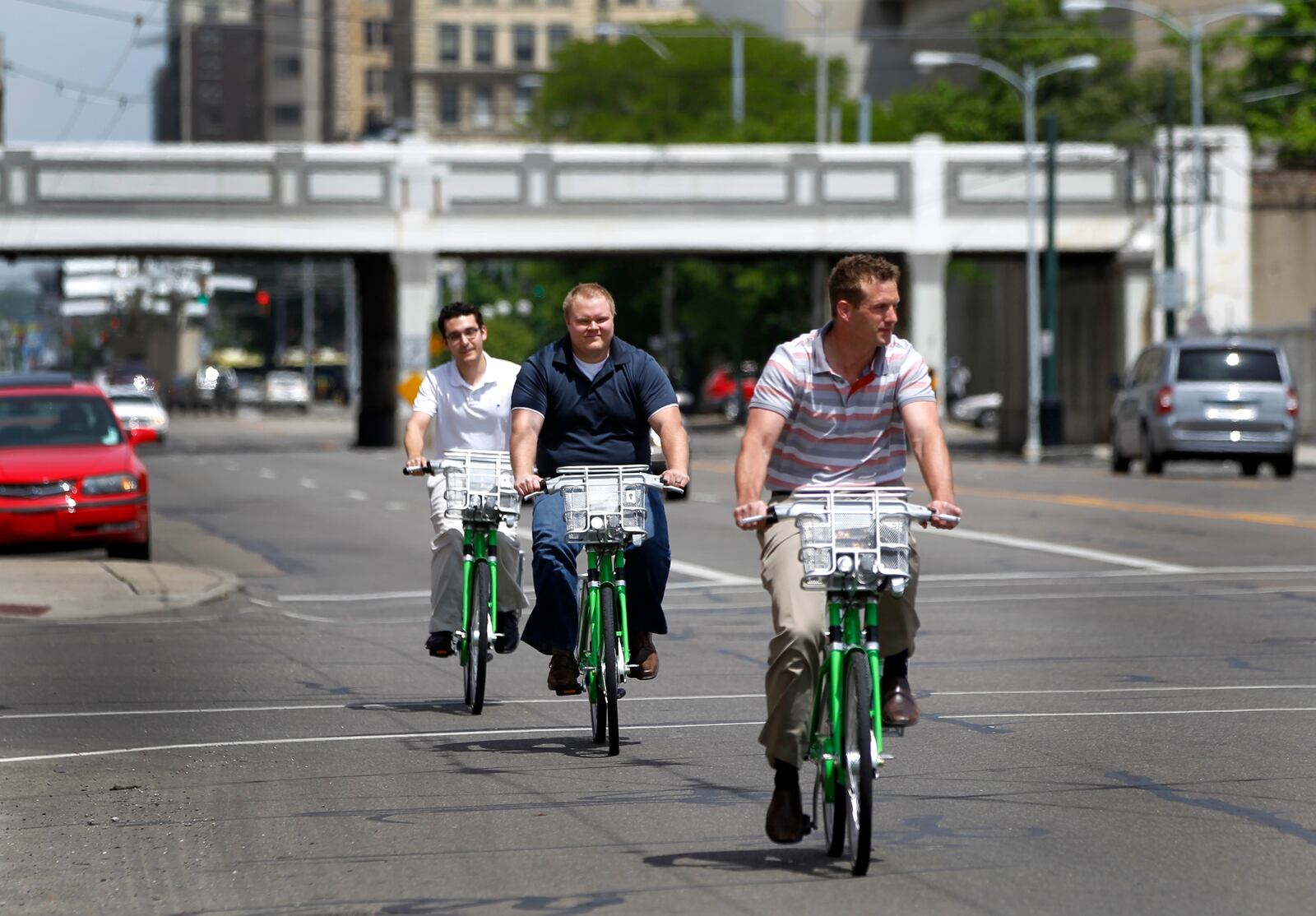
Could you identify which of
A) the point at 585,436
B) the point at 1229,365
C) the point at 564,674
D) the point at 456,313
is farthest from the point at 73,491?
the point at 1229,365

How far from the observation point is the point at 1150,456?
32.5m

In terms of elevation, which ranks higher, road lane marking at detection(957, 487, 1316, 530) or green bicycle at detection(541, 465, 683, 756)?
green bicycle at detection(541, 465, 683, 756)

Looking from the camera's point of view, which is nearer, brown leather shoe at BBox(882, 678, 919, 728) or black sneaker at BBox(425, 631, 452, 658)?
brown leather shoe at BBox(882, 678, 919, 728)

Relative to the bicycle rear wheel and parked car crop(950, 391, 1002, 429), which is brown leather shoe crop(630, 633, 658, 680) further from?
parked car crop(950, 391, 1002, 429)

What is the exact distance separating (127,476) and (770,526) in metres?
13.0

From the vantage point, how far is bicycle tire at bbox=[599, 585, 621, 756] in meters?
8.94

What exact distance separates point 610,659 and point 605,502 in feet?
1.89

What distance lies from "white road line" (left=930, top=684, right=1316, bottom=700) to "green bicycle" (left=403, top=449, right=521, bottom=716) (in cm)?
206

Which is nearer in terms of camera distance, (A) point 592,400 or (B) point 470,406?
(A) point 592,400

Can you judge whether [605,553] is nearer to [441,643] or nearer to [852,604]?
[441,643]

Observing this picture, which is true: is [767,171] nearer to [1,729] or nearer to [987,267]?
[987,267]

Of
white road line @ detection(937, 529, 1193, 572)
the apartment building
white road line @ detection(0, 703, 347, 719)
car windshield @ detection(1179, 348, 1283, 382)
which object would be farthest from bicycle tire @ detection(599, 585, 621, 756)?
the apartment building

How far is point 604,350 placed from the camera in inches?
370

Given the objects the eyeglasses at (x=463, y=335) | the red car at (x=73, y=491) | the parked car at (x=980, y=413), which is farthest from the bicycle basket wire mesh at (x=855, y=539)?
the parked car at (x=980, y=413)
